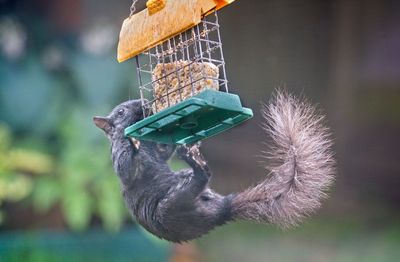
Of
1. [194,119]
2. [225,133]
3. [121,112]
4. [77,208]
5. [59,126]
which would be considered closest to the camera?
[194,119]

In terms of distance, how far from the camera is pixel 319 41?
3.61 metres

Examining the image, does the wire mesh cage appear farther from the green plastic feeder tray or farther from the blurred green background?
the blurred green background

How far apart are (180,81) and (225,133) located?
2021 mm

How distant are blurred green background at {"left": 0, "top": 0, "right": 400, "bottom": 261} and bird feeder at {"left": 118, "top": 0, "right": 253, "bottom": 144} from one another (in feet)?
5.47

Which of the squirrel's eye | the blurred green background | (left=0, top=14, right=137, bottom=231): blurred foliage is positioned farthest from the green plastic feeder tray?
(left=0, top=14, right=137, bottom=231): blurred foliage

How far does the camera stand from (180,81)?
5.93 feet

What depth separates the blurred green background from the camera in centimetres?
363

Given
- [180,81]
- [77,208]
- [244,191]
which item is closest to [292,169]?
[244,191]

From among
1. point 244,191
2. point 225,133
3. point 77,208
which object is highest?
point 225,133

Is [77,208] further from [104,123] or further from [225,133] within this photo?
[104,123]

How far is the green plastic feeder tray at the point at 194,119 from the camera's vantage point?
1605 mm

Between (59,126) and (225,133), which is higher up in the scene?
(59,126)

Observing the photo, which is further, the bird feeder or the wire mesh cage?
the wire mesh cage

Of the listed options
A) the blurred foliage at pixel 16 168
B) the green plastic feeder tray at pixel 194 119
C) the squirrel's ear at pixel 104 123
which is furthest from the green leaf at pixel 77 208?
the green plastic feeder tray at pixel 194 119
